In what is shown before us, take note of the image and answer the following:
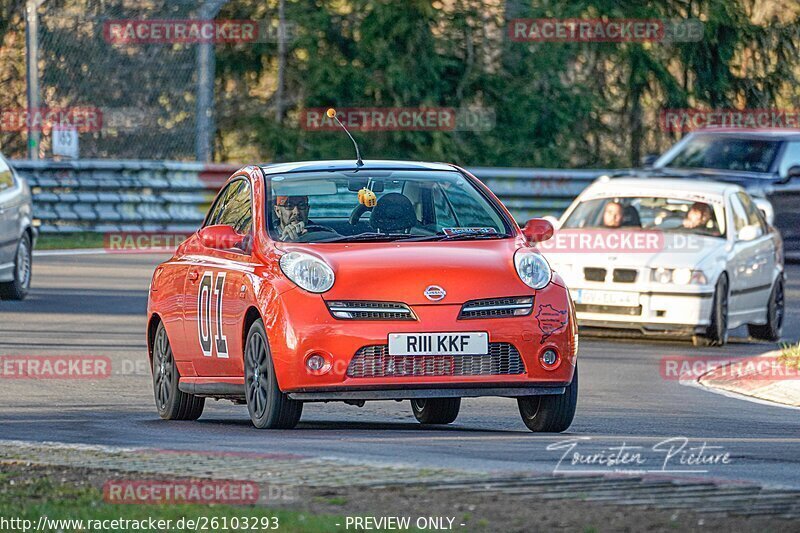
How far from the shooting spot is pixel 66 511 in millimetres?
7262

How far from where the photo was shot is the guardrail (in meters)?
28.2

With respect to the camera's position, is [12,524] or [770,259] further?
[770,259]

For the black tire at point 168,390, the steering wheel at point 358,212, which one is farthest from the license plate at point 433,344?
the black tire at point 168,390

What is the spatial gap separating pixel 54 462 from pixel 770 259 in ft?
37.0

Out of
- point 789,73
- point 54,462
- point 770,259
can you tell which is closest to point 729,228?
point 770,259

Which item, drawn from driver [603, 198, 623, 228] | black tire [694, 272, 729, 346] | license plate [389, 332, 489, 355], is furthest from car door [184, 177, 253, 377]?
driver [603, 198, 623, 228]

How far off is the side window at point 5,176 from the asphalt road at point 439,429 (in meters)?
1.42

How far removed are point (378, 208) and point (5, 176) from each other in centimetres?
970

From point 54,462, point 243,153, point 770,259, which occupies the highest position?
point 54,462

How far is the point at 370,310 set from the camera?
32.6 ft

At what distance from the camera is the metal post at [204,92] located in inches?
1179

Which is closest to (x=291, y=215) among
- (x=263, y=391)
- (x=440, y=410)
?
(x=263, y=391)

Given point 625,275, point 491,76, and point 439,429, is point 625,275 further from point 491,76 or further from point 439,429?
point 491,76

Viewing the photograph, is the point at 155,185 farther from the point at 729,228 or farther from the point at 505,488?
the point at 505,488
